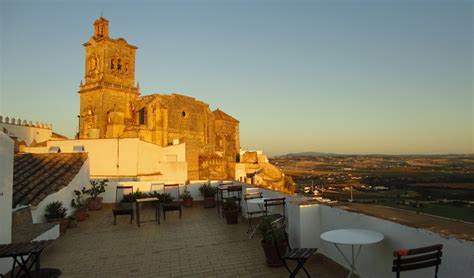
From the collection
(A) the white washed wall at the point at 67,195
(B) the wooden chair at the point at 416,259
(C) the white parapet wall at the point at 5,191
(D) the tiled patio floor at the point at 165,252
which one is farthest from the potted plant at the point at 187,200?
(B) the wooden chair at the point at 416,259

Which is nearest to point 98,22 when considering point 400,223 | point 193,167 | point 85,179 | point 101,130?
point 101,130

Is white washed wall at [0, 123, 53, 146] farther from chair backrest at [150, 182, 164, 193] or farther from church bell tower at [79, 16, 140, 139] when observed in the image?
chair backrest at [150, 182, 164, 193]

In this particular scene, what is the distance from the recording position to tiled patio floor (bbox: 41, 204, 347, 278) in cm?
613

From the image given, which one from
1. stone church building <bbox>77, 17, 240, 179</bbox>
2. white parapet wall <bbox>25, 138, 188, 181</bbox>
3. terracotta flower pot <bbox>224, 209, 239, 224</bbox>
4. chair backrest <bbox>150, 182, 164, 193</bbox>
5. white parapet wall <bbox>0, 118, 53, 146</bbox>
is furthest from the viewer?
white parapet wall <bbox>0, 118, 53, 146</bbox>

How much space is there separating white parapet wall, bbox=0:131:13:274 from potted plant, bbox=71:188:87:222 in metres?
5.44

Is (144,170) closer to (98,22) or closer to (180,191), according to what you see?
(180,191)

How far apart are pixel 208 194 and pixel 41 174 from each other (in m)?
6.53

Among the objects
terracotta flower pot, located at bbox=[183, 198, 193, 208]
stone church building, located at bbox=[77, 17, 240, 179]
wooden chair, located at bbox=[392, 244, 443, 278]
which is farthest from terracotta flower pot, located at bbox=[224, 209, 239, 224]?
stone church building, located at bbox=[77, 17, 240, 179]

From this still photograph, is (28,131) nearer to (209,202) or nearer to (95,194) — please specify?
(95,194)

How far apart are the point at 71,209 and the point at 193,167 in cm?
1435

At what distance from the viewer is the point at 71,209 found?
A: 39.2 feet

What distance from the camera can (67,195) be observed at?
11.7 m

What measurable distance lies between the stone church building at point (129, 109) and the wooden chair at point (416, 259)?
113 ft

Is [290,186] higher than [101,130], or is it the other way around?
[101,130]
